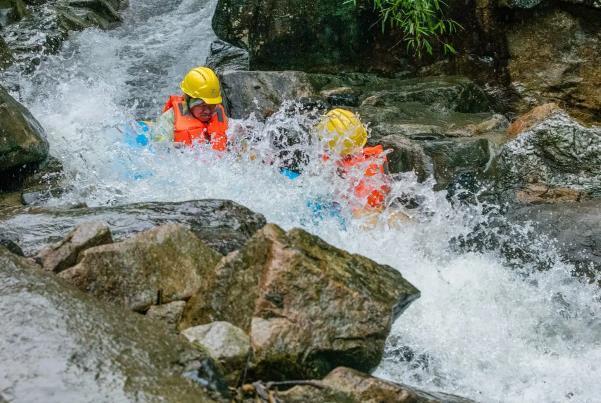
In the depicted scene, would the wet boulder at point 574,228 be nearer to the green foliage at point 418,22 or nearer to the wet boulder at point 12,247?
the green foliage at point 418,22

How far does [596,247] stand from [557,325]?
772 millimetres

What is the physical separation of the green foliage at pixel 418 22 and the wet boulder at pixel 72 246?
4.97m

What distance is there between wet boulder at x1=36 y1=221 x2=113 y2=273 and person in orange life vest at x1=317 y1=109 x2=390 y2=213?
2.70 meters

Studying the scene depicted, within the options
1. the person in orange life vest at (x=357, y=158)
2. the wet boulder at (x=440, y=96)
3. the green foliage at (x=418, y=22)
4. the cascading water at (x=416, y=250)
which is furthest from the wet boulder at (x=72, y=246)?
the green foliage at (x=418, y=22)

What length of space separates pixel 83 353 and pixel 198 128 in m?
4.30

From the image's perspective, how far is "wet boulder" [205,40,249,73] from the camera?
823 cm

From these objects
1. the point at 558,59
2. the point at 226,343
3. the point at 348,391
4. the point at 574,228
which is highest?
the point at 226,343

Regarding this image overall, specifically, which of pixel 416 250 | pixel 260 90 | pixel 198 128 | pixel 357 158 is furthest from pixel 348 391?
pixel 260 90

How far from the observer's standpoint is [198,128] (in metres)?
6.52

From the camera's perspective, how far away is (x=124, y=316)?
2775 millimetres

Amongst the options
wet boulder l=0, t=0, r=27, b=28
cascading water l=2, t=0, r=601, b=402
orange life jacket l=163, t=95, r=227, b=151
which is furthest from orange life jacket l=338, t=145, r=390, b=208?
wet boulder l=0, t=0, r=27, b=28

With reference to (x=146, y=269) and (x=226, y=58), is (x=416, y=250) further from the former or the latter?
(x=226, y=58)

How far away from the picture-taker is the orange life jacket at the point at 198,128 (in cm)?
645

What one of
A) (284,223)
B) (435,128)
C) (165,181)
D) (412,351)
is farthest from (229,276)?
(435,128)
